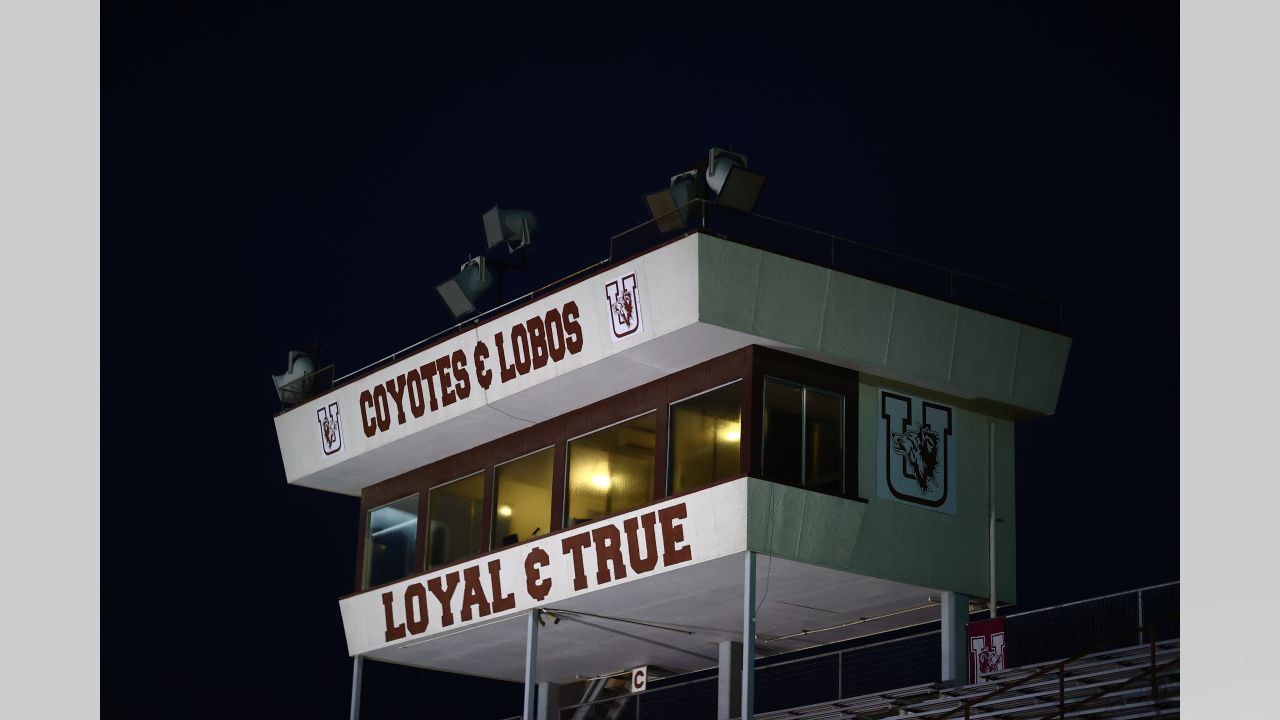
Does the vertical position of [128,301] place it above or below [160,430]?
above

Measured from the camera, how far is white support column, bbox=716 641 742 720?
114ft

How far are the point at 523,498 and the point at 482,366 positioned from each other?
8.58ft

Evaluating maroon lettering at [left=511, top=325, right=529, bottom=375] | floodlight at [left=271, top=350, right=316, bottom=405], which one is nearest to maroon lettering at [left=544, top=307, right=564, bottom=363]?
maroon lettering at [left=511, top=325, right=529, bottom=375]

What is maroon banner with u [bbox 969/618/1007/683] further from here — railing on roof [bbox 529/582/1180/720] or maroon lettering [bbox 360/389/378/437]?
maroon lettering [bbox 360/389/378/437]

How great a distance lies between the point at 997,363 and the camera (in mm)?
32094

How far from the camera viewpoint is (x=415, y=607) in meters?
36.0

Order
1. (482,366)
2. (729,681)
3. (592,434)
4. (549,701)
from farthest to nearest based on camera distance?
1. (549,701)
2. (729,681)
3. (482,366)
4. (592,434)

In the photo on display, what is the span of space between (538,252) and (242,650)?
69.2 ft

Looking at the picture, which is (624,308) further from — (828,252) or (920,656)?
(920,656)

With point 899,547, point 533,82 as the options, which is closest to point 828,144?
point 533,82

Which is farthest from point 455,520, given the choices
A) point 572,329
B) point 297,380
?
point 572,329

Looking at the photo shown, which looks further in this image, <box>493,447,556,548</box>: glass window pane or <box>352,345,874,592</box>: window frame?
<box>493,447,556,548</box>: glass window pane

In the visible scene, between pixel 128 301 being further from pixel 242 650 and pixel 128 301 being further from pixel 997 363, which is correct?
pixel 997 363

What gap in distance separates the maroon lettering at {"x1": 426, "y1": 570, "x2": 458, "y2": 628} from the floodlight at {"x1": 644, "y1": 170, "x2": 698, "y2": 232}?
8.81 meters
